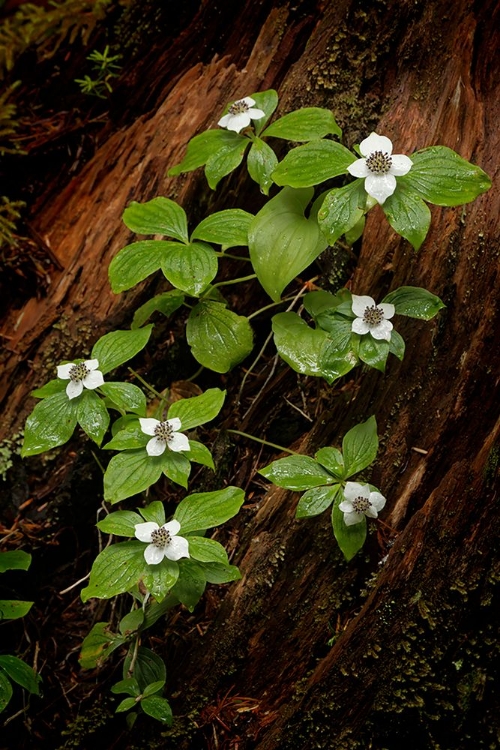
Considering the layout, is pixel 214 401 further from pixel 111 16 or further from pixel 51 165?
pixel 111 16

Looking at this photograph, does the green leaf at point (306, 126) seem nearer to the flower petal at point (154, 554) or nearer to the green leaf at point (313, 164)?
the green leaf at point (313, 164)

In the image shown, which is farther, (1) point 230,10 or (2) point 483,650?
(1) point 230,10

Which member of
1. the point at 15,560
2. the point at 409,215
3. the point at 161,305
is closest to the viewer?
the point at 409,215

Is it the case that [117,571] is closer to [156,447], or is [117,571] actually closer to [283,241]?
[156,447]

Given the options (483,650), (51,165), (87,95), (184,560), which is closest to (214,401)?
(184,560)

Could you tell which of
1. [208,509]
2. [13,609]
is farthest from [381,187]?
[13,609]

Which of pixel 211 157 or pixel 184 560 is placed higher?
pixel 211 157

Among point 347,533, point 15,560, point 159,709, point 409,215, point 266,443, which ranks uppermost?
point 409,215

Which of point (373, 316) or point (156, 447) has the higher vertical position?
point (373, 316)
